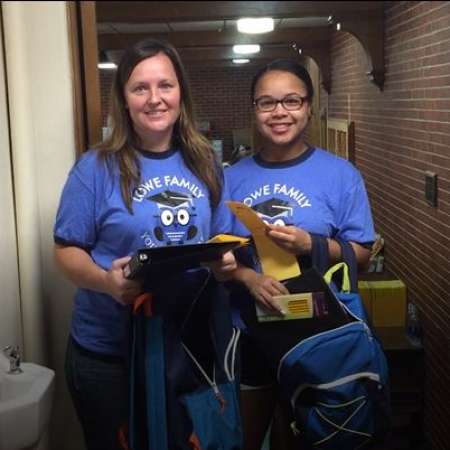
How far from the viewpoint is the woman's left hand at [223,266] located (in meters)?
0.92

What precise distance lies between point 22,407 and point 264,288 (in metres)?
0.39

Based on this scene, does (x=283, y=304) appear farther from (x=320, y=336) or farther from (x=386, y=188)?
(x=386, y=188)

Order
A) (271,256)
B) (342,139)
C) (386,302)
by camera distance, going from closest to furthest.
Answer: (271,256), (386,302), (342,139)

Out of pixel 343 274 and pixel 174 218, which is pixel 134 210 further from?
pixel 343 274

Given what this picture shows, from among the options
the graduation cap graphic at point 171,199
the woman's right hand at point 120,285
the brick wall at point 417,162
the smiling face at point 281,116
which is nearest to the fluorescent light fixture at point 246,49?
the brick wall at point 417,162

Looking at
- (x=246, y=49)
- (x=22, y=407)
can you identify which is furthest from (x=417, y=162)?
(x=22, y=407)

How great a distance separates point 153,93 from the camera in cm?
91

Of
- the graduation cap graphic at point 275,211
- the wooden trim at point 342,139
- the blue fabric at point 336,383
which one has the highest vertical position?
the wooden trim at point 342,139

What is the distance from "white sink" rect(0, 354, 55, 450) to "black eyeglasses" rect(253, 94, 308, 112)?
20.8 inches

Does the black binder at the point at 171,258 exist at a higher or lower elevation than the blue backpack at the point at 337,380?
higher

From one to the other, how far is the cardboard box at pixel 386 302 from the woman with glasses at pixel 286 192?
43.6 inches

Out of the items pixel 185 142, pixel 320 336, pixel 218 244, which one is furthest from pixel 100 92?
pixel 320 336

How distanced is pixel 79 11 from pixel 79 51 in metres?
0.12

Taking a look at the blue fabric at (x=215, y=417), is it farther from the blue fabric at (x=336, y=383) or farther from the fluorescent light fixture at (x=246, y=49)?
the fluorescent light fixture at (x=246, y=49)
